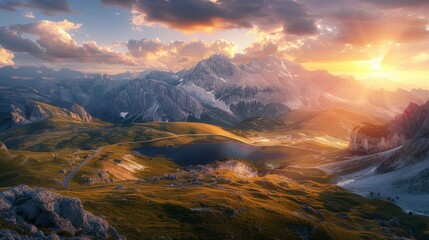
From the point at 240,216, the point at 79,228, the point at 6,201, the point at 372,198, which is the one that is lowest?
the point at 372,198

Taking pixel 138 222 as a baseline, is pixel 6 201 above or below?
above

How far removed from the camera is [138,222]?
8381 centimetres

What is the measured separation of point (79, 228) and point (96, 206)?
21999 mm

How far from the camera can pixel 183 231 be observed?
82812 millimetres

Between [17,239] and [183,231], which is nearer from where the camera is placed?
[17,239]

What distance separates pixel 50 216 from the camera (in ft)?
221

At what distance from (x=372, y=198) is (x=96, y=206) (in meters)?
142

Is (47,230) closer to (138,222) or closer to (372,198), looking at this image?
(138,222)

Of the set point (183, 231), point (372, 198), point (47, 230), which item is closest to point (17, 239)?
point (47, 230)

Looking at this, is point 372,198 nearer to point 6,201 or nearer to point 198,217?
point 198,217

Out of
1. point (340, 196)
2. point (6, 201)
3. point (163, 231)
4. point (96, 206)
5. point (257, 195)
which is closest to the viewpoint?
point (6, 201)

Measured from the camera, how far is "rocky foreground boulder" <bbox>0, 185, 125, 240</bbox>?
210ft

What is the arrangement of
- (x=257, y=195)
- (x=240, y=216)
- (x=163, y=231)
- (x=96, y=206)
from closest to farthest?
1. (x=163, y=231)
2. (x=96, y=206)
3. (x=240, y=216)
4. (x=257, y=195)

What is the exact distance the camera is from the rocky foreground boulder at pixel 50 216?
63.9 meters
